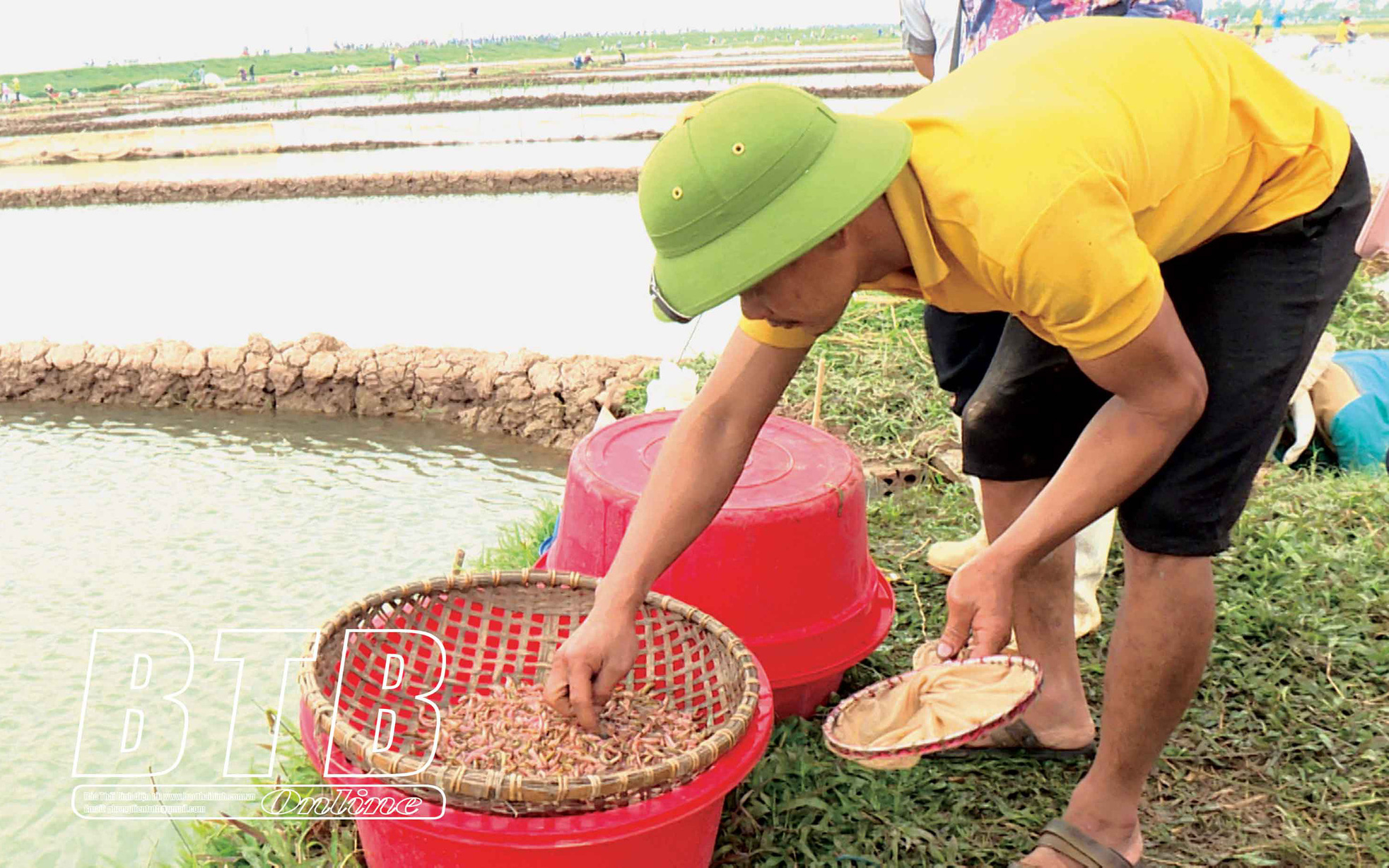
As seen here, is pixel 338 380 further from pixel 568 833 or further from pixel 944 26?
pixel 568 833

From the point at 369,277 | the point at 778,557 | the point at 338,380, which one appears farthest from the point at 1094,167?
the point at 369,277

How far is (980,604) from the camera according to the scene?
4.15ft

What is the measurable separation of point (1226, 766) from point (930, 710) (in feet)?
2.25

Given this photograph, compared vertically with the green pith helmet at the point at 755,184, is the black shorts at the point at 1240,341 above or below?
below

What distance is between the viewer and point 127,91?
103 feet

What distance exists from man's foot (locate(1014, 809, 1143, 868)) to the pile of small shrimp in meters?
0.53

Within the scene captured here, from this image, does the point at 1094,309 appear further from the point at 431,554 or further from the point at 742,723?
the point at 431,554

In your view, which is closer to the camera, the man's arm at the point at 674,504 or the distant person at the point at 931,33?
the man's arm at the point at 674,504

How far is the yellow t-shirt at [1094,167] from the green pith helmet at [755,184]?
0.24 feet

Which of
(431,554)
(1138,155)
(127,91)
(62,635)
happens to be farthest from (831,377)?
(127,91)

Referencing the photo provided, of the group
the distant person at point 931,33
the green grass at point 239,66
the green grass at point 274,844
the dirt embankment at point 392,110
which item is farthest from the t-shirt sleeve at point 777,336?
the green grass at point 239,66

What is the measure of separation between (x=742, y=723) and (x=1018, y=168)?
73 cm

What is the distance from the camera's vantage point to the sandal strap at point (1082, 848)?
5.05 feet

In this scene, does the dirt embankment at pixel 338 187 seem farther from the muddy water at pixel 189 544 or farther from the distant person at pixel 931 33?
the distant person at pixel 931 33
